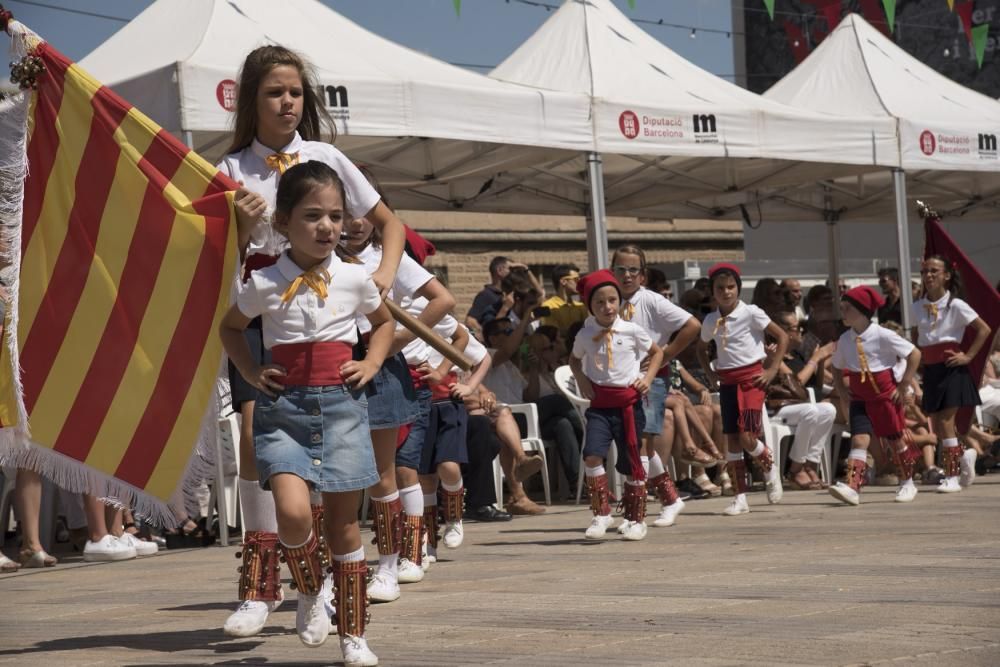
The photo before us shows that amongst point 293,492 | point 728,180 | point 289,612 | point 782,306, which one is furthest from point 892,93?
point 293,492

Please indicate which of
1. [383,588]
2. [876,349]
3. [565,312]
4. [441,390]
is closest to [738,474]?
[876,349]

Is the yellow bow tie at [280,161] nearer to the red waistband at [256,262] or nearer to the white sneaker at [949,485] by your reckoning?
the red waistband at [256,262]

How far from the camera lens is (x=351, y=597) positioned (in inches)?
181

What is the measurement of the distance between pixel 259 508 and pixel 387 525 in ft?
3.71

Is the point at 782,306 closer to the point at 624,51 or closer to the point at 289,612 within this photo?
the point at 624,51

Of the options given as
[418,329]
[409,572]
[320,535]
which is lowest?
[409,572]

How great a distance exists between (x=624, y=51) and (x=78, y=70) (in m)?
8.00

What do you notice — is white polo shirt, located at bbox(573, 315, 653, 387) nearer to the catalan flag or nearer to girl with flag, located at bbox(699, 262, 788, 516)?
girl with flag, located at bbox(699, 262, 788, 516)

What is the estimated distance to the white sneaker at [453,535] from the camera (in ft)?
28.2

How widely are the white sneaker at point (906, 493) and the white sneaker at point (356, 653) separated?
7.30 metres

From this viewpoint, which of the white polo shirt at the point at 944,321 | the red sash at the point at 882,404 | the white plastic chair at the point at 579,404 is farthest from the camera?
the white polo shirt at the point at 944,321

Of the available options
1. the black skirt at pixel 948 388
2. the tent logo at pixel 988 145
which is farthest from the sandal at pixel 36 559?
the tent logo at pixel 988 145

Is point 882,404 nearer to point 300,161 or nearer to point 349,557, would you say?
point 300,161

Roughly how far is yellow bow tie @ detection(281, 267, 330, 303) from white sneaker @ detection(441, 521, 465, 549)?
4079 mm
